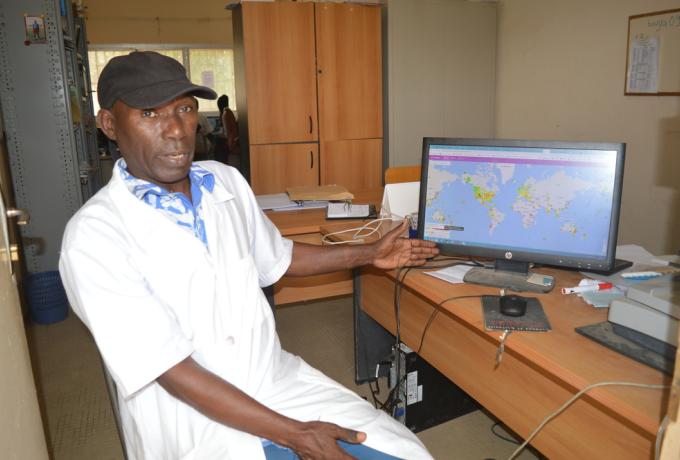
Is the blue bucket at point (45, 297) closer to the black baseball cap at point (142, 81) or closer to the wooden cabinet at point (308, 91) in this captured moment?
the wooden cabinet at point (308, 91)

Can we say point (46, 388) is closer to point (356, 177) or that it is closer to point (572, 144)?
point (572, 144)

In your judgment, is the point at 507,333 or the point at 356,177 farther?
the point at 356,177

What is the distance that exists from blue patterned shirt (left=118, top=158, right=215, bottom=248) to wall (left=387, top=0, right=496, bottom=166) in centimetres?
354

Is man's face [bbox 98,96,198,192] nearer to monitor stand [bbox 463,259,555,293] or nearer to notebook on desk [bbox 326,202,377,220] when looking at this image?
monitor stand [bbox 463,259,555,293]

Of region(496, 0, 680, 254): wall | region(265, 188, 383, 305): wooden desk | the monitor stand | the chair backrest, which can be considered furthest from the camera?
region(496, 0, 680, 254): wall

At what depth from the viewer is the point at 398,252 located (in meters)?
1.71

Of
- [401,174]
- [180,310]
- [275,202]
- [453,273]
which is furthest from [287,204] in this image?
[180,310]

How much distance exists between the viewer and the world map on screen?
1401mm

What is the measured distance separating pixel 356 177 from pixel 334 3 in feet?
4.87

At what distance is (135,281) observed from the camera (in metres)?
1.10

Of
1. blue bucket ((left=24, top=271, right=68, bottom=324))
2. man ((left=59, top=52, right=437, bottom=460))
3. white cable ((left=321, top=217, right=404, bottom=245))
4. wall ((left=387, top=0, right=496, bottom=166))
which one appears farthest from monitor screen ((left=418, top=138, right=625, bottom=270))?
wall ((left=387, top=0, right=496, bottom=166))

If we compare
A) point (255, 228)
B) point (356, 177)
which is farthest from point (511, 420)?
point (356, 177)

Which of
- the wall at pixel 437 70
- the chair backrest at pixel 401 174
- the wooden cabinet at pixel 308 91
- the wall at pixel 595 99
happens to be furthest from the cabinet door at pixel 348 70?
the chair backrest at pixel 401 174

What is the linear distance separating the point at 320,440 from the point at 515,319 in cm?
55
